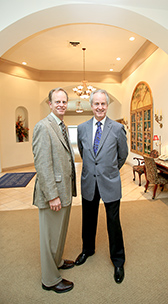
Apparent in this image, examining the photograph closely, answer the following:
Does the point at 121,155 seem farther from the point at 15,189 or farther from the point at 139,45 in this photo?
the point at 139,45

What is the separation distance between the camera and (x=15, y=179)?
6426mm

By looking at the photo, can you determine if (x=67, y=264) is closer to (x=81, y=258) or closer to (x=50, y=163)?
(x=81, y=258)

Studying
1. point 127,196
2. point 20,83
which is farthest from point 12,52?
point 127,196

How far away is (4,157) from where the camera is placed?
7.80 meters

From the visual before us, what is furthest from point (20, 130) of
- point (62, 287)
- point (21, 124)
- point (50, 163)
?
point (62, 287)

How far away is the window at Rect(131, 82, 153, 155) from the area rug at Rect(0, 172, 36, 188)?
4074mm

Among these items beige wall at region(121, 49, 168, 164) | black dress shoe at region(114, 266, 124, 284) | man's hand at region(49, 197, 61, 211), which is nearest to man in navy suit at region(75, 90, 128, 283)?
black dress shoe at region(114, 266, 124, 284)

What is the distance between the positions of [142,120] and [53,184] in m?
5.71

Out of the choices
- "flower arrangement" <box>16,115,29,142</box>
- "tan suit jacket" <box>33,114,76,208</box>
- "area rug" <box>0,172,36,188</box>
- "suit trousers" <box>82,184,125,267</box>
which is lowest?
"area rug" <box>0,172,36,188</box>

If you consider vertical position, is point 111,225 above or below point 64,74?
below

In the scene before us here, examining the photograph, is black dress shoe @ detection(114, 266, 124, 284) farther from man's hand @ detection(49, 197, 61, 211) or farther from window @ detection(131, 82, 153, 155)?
window @ detection(131, 82, 153, 155)

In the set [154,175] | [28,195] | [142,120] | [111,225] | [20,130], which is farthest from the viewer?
[20,130]

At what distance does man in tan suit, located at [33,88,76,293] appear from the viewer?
162 centimetres

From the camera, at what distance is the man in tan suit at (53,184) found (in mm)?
1616
